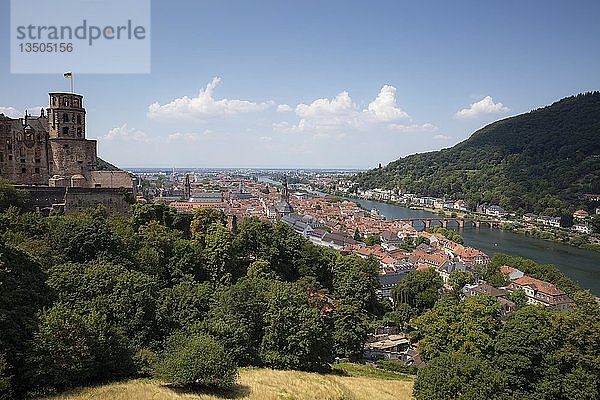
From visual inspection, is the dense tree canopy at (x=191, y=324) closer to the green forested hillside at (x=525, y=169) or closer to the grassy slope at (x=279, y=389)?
the grassy slope at (x=279, y=389)

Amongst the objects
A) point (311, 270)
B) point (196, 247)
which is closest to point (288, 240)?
point (311, 270)

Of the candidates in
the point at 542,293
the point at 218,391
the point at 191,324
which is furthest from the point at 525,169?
the point at 218,391

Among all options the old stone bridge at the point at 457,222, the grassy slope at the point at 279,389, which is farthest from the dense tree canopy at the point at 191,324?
the old stone bridge at the point at 457,222

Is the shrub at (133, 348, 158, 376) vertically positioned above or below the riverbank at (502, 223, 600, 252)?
above

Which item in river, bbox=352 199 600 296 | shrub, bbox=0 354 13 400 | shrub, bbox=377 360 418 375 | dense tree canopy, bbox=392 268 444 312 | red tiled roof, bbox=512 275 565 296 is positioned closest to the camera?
shrub, bbox=0 354 13 400

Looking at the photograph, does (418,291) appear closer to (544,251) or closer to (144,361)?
(144,361)

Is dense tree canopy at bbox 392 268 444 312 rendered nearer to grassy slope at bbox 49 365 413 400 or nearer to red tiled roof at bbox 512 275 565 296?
red tiled roof at bbox 512 275 565 296

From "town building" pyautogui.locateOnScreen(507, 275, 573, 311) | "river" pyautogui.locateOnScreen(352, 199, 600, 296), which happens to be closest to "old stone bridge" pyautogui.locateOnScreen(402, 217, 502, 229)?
"river" pyautogui.locateOnScreen(352, 199, 600, 296)

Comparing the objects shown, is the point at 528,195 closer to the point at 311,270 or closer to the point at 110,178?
the point at 311,270
